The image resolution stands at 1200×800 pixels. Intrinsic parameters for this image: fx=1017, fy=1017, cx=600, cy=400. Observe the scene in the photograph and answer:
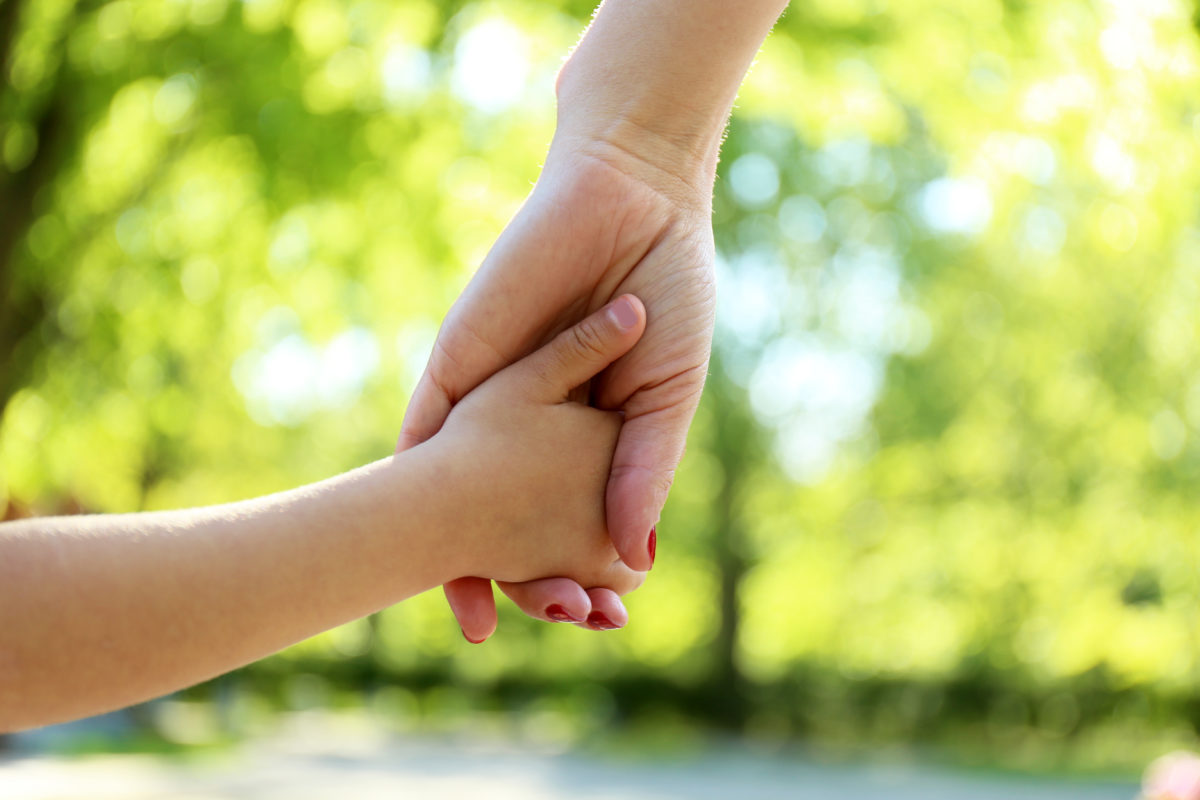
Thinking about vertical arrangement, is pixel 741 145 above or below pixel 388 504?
above

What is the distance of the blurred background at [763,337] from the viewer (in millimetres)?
5766

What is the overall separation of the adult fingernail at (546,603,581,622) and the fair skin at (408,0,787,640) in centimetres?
2

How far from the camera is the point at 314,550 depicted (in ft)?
5.09

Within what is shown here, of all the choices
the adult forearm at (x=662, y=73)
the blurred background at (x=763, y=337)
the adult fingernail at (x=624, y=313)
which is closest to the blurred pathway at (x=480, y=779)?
the blurred background at (x=763, y=337)

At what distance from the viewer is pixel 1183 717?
16.8 meters

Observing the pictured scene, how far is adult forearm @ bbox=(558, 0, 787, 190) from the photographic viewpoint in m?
1.80

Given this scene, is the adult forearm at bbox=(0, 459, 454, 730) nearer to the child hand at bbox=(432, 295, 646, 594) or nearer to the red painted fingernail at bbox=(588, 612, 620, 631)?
the child hand at bbox=(432, 295, 646, 594)

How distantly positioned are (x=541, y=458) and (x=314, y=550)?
44 cm

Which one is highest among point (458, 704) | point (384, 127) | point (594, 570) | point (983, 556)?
point (384, 127)

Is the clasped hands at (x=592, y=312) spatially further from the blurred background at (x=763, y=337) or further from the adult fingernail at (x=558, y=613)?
the blurred background at (x=763, y=337)

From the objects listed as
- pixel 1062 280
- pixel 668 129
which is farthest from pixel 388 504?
pixel 1062 280

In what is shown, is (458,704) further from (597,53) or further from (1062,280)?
(597,53)

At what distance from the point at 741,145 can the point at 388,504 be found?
16814mm

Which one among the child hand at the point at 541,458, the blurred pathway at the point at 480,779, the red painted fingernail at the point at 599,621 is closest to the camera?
the child hand at the point at 541,458
